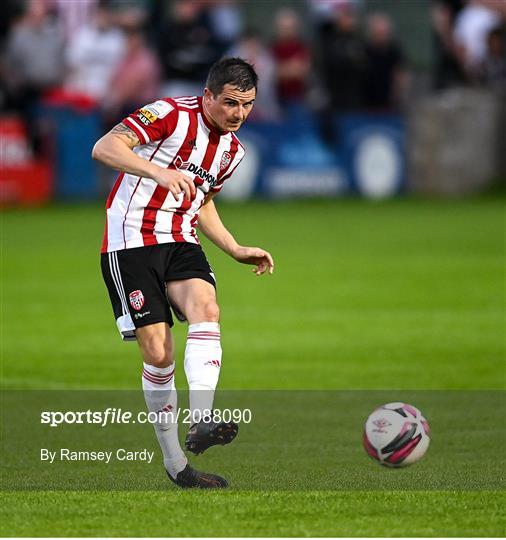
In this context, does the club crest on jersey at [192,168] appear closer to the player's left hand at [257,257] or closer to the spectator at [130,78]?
the player's left hand at [257,257]

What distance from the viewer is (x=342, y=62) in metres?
25.0

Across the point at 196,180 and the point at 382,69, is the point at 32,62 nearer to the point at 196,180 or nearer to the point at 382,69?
the point at 382,69

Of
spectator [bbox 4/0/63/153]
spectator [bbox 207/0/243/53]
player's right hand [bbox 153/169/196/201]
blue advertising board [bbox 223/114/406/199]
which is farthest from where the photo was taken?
spectator [bbox 207/0/243/53]

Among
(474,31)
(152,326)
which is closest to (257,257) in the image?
(152,326)

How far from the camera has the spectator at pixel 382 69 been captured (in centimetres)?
2547

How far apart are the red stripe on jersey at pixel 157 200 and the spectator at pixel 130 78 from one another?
16.2m

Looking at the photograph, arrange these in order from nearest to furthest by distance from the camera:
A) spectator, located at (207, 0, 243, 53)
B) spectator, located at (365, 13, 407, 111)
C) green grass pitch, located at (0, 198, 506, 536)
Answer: green grass pitch, located at (0, 198, 506, 536) → spectator, located at (207, 0, 243, 53) → spectator, located at (365, 13, 407, 111)

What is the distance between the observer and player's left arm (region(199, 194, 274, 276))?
764 cm

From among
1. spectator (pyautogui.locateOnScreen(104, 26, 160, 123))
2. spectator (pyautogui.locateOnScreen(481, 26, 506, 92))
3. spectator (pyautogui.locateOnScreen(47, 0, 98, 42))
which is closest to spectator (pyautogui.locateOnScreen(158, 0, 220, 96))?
spectator (pyautogui.locateOnScreen(104, 26, 160, 123))

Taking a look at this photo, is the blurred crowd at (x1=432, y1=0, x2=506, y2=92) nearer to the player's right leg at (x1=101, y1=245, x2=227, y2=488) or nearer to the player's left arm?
the player's left arm

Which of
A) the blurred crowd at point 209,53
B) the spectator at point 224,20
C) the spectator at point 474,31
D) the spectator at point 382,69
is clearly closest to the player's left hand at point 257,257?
the blurred crowd at point 209,53

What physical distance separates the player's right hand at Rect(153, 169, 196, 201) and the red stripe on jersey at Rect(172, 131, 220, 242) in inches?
28.2

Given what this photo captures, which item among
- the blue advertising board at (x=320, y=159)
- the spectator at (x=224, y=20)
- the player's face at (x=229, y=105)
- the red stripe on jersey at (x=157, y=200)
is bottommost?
the blue advertising board at (x=320, y=159)

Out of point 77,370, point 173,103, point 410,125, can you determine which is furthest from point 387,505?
point 410,125
